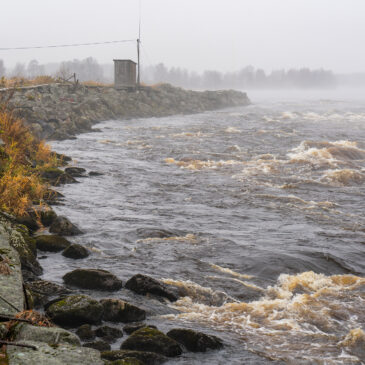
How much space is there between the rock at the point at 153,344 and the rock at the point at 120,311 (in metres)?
0.73

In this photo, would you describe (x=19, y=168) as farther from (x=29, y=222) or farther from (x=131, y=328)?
(x=131, y=328)

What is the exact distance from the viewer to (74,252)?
866 cm

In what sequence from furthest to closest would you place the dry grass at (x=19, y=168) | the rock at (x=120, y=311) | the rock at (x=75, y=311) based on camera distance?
the dry grass at (x=19, y=168) → the rock at (x=120, y=311) → the rock at (x=75, y=311)

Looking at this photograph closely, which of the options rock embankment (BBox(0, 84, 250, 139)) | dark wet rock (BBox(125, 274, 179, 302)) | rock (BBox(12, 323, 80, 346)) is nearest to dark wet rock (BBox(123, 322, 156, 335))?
dark wet rock (BBox(125, 274, 179, 302))

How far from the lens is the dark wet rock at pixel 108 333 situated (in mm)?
5859

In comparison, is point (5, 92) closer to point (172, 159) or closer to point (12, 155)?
point (172, 159)

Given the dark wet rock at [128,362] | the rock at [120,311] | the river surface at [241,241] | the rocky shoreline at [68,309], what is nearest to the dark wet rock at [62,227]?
the rocky shoreline at [68,309]

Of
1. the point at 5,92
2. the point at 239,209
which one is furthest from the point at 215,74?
the point at 239,209

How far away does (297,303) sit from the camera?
7.20 metres

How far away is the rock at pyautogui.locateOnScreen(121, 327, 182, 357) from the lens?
5602 millimetres

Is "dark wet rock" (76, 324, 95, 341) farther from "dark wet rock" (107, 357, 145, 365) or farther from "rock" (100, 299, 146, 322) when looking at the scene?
"dark wet rock" (107, 357, 145, 365)

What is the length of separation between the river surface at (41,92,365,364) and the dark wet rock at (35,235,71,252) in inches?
10.9

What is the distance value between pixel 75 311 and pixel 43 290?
1.04 m

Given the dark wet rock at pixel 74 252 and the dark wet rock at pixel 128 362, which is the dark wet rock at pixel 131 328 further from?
the dark wet rock at pixel 74 252
